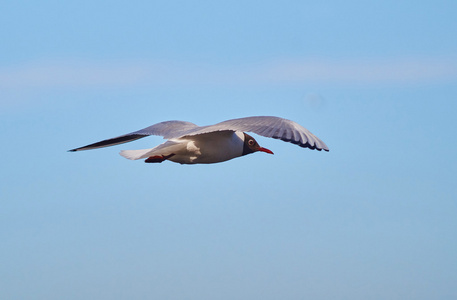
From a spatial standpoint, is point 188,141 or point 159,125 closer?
point 188,141

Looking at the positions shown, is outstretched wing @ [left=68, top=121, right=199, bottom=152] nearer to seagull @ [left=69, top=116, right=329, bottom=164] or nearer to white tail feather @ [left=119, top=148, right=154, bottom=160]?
seagull @ [left=69, top=116, right=329, bottom=164]

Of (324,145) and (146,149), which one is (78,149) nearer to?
(146,149)

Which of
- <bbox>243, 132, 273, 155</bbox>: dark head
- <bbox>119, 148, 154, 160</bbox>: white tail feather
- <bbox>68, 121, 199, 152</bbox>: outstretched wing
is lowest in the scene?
<bbox>119, 148, 154, 160</bbox>: white tail feather

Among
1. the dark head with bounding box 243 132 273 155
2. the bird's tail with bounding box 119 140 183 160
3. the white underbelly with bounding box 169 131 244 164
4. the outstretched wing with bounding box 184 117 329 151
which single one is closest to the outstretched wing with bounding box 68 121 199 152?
the bird's tail with bounding box 119 140 183 160

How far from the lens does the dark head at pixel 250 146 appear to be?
1292 centimetres

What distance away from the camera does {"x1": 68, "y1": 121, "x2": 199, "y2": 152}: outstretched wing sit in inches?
481

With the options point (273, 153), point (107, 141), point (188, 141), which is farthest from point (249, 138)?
point (107, 141)

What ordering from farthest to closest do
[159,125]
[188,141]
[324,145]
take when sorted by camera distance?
[159,125], [188,141], [324,145]

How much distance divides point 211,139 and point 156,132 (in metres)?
1.00

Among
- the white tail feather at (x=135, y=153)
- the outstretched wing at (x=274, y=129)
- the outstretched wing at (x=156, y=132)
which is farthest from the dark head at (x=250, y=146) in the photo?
the white tail feather at (x=135, y=153)

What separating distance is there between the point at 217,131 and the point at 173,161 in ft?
2.82

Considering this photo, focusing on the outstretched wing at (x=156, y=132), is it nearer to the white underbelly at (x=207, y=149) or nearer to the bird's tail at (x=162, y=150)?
the bird's tail at (x=162, y=150)

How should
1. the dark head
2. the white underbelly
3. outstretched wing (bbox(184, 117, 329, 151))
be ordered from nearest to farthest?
outstretched wing (bbox(184, 117, 329, 151)), the white underbelly, the dark head

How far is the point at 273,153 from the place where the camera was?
519 inches
